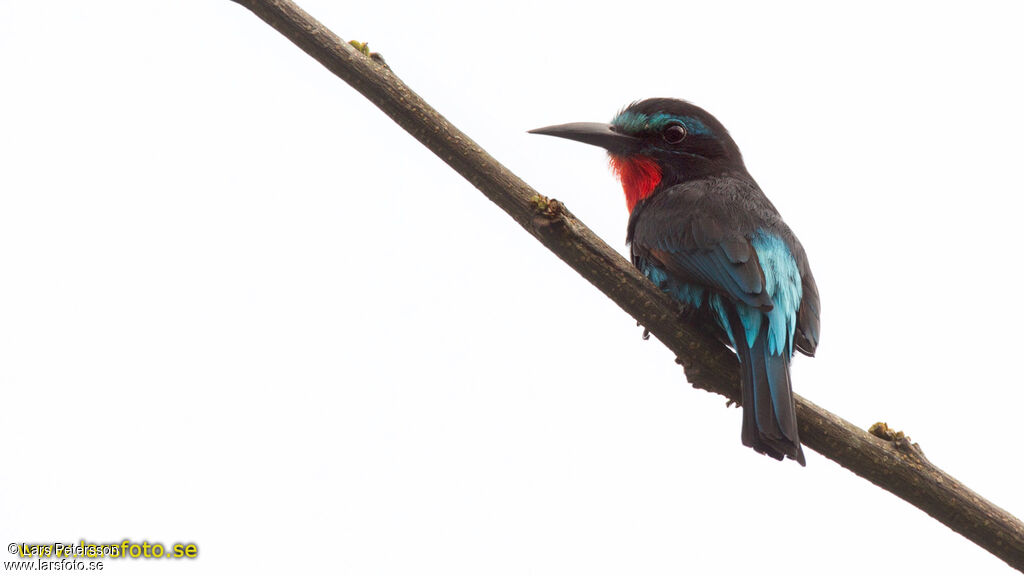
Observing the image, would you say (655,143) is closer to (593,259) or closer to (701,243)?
(701,243)

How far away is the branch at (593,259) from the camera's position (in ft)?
10.2

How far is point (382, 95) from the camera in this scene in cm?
319

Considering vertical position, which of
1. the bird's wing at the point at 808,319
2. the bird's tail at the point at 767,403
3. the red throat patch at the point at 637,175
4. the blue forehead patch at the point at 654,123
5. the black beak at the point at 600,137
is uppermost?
the blue forehead patch at the point at 654,123

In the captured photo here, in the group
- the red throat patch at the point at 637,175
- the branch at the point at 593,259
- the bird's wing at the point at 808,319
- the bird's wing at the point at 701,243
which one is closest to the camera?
the branch at the point at 593,259

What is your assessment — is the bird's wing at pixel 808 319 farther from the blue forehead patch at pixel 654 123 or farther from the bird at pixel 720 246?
the blue forehead patch at pixel 654 123

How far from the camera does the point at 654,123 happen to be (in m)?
4.56

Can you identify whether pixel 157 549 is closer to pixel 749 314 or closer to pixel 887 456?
pixel 749 314

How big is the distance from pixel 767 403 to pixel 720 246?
75 cm

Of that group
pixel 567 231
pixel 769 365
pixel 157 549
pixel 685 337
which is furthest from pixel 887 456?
pixel 157 549

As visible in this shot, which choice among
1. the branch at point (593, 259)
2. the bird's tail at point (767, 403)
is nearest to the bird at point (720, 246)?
the bird's tail at point (767, 403)

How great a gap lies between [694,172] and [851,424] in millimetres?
1597

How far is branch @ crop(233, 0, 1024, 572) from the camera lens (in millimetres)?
3121

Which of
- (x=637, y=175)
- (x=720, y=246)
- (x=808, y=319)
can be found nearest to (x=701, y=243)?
(x=720, y=246)

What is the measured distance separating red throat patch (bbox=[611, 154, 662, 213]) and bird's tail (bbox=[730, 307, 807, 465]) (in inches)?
50.6
